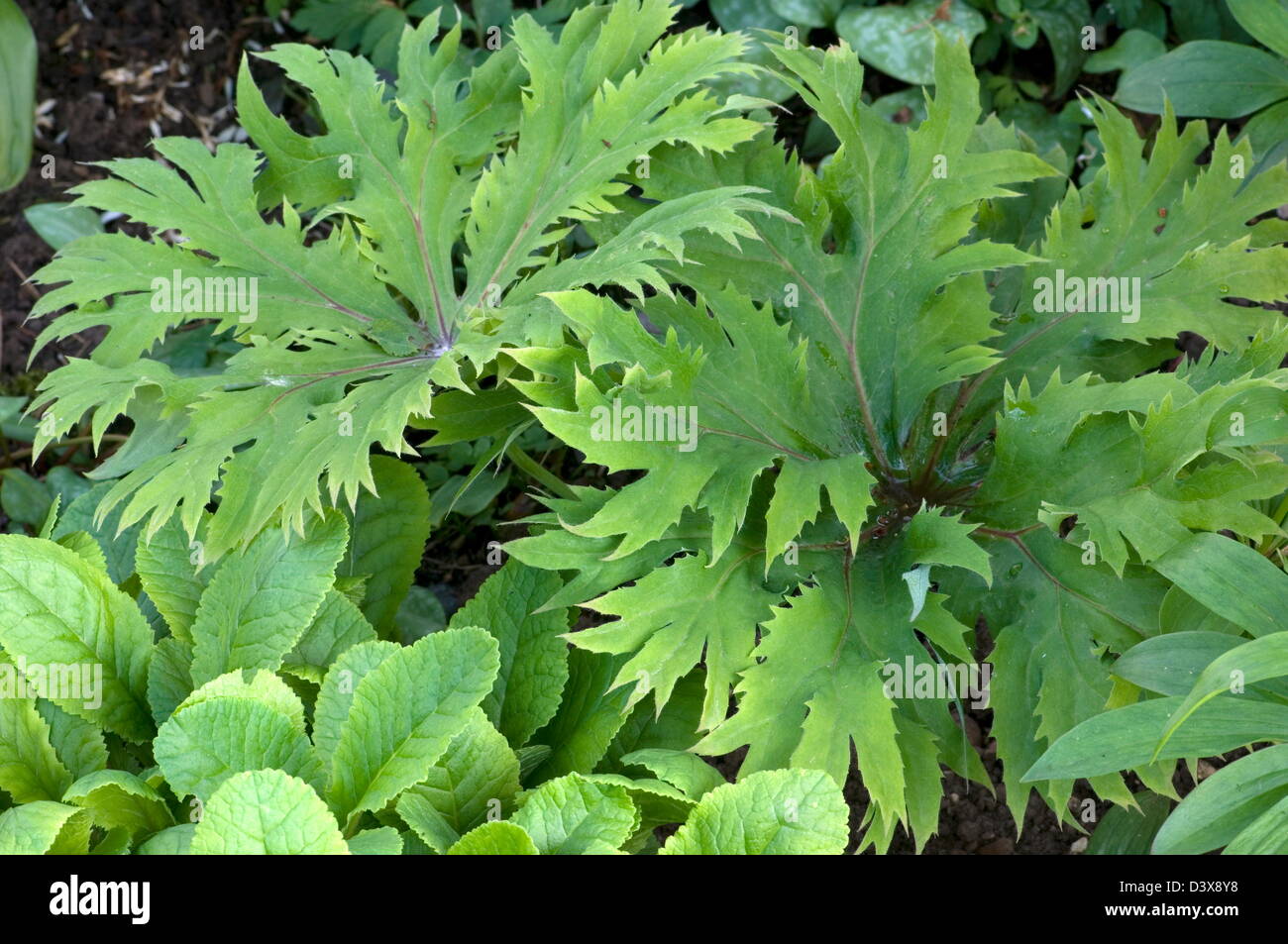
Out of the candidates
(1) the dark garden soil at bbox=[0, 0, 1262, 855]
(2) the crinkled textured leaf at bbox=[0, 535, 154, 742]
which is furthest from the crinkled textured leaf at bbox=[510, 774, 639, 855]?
(1) the dark garden soil at bbox=[0, 0, 1262, 855]

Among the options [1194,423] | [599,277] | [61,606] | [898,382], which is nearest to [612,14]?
[599,277]

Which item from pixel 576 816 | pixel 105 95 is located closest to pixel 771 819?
pixel 576 816

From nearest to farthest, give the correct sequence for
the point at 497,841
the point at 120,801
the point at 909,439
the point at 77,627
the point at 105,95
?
the point at 497,841, the point at 120,801, the point at 77,627, the point at 909,439, the point at 105,95

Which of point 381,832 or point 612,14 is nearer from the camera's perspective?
point 381,832

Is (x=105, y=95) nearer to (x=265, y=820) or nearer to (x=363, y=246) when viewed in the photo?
(x=363, y=246)

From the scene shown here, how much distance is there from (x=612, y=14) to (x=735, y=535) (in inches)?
33.9

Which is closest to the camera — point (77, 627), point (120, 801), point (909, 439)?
point (120, 801)

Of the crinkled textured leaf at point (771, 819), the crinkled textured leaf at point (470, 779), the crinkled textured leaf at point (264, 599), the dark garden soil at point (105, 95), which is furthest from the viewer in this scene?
the dark garden soil at point (105, 95)

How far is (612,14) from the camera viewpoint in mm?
1885

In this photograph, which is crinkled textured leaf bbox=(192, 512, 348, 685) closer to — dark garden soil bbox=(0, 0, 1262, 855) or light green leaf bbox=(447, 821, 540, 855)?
light green leaf bbox=(447, 821, 540, 855)

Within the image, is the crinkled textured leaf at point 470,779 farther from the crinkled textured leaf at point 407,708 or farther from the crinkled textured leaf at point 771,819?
the crinkled textured leaf at point 771,819

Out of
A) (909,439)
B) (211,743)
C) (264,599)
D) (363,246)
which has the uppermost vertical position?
(363,246)

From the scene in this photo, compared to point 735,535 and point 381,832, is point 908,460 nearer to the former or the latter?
point 735,535

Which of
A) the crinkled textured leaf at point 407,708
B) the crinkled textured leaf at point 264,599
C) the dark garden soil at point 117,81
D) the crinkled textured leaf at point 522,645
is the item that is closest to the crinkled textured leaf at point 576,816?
the crinkled textured leaf at point 407,708
